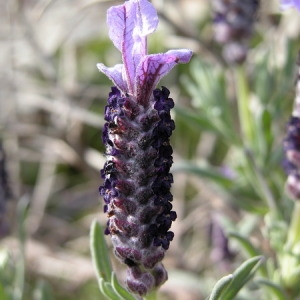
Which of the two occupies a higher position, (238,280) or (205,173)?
(205,173)

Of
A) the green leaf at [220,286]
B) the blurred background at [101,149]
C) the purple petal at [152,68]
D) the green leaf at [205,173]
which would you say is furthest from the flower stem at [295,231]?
the purple petal at [152,68]

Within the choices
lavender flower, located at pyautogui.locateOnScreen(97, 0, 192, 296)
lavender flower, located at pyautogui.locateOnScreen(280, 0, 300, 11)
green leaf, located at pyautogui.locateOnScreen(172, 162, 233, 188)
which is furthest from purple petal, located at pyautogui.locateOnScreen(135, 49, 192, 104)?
green leaf, located at pyautogui.locateOnScreen(172, 162, 233, 188)

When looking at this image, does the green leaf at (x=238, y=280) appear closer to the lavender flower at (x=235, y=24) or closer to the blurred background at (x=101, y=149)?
the blurred background at (x=101, y=149)

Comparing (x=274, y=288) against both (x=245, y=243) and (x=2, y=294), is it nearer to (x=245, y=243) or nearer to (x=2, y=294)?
(x=245, y=243)

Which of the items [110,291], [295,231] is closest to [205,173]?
[295,231]

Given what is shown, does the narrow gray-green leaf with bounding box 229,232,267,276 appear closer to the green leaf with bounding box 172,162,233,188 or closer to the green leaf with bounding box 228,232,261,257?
the green leaf with bounding box 228,232,261,257

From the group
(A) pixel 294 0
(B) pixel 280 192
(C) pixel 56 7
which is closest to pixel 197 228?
(B) pixel 280 192
